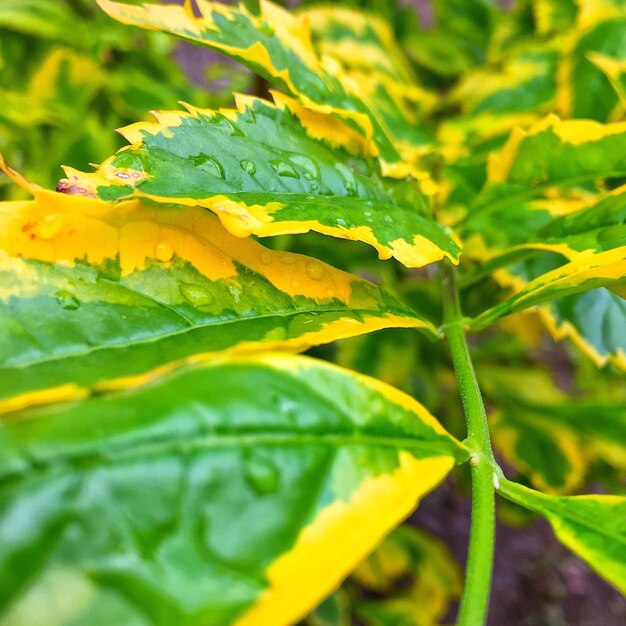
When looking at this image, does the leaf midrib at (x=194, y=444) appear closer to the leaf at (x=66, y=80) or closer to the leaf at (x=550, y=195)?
the leaf at (x=550, y=195)

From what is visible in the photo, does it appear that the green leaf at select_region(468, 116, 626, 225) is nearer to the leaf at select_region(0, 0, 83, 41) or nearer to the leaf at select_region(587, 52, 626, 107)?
the leaf at select_region(587, 52, 626, 107)

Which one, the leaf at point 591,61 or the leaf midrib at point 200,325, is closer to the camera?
the leaf midrib at point 200,325

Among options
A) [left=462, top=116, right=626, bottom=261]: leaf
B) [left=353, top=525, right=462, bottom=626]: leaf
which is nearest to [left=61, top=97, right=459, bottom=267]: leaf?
[left=462, top=116, right=626, bottom=261]: leaf

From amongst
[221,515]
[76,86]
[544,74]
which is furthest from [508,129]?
[221,515]

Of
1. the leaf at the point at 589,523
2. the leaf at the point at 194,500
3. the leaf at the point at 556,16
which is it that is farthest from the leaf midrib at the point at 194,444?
the leaf at the point at 556,16

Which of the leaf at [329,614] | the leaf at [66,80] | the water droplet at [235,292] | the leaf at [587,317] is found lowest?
the leaf at [329,614]

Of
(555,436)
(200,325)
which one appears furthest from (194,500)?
(555,436)

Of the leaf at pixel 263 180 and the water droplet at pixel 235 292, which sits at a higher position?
the leaf at pixel 263 180

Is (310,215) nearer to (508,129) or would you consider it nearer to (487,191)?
(487,191)
